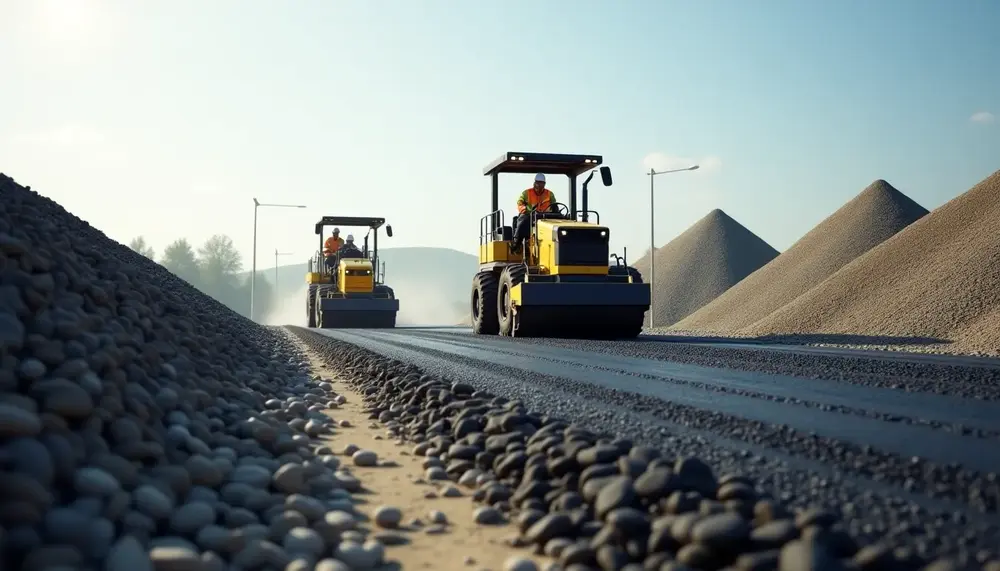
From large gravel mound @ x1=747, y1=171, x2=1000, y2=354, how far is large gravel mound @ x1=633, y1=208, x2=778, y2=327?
2157 centimetres

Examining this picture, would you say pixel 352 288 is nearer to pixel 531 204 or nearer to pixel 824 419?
pixel 531 204

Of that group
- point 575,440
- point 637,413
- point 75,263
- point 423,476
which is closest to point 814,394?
point 637,413

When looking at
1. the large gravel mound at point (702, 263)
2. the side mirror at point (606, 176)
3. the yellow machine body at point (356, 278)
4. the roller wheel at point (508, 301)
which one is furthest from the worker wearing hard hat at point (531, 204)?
the large gravel mound at point (702, 263)

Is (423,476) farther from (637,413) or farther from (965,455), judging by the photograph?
(965,455)

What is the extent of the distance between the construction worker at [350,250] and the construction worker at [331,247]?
14.8 inches

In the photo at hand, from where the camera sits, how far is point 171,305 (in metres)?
7.84

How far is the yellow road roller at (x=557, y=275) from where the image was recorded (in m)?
14.6

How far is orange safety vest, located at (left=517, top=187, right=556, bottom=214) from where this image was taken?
16.7m

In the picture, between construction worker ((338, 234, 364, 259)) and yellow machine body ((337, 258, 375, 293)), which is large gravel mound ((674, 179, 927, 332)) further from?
construction worker ((338, 234, 364, 259))

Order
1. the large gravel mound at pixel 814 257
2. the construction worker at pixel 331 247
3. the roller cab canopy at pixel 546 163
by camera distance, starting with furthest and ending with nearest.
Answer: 1. the large gravel mound at pixel 814 257
2. the construction worker at pixel 331 247
3. the roller cab canopy at pixel 546 163

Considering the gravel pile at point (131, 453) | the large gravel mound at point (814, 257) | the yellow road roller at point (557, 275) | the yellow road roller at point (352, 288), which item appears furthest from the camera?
the large gravel mound at point (814, 257)

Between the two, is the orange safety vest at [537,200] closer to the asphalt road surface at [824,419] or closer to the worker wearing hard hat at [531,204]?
the worker wearing hard hat at [531,204]

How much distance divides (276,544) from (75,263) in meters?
3.84

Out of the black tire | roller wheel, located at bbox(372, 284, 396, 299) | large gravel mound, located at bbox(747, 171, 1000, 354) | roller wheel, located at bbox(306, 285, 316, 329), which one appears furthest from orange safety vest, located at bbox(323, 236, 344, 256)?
large gravel mound, located at bbox(747, 171, 1000, 354)
